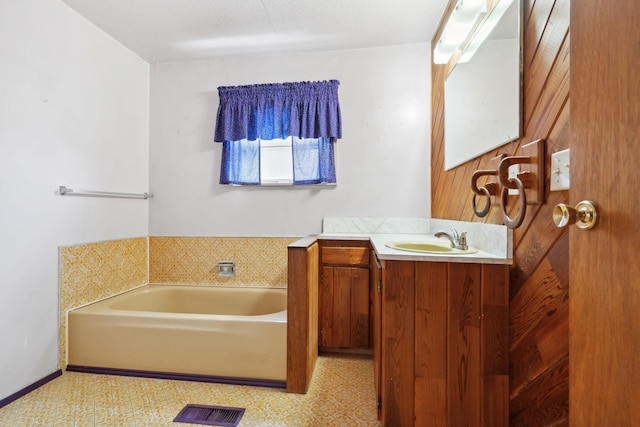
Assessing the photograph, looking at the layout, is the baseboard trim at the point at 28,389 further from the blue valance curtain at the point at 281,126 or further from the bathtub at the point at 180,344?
the blue valance curtain at the point at 281,126

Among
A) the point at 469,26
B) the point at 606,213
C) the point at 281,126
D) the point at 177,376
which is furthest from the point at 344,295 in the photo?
the point at 469,26

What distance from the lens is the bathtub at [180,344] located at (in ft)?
5.67

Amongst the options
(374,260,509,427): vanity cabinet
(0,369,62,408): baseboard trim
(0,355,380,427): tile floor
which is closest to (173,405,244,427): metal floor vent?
(0,355,380,427): tile floor

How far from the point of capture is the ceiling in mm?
1923

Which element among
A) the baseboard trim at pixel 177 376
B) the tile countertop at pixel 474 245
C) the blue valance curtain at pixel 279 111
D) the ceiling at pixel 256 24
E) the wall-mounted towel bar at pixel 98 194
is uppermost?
the ceiling at pixel 256 24

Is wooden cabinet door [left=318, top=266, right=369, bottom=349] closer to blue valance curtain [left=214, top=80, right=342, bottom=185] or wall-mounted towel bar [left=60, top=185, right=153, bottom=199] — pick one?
blue valance curtain [left=214, top=80, right=342, bottom=185]

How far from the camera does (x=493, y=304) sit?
1.17m

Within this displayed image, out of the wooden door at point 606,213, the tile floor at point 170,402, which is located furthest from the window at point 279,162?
the wooden door at point 606,213

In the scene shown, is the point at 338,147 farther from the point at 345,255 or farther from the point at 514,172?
the point at 514,172

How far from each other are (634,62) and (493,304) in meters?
0.97

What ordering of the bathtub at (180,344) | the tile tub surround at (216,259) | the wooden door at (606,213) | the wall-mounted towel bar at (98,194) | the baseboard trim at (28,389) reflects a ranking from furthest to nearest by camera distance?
1. the tile tub surround at (216,259)
2. the wall-mounted towel bar at (98,194)
3. the bathtub at (180,344)
4. the baseboard trim at (28,389)
5. the wooden door at (606,213)

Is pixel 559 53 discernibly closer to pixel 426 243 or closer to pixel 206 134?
pixel 426 243

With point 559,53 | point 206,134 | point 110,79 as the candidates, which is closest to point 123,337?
point 206,134

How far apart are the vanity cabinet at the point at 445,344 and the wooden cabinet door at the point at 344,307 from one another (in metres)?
0.85
